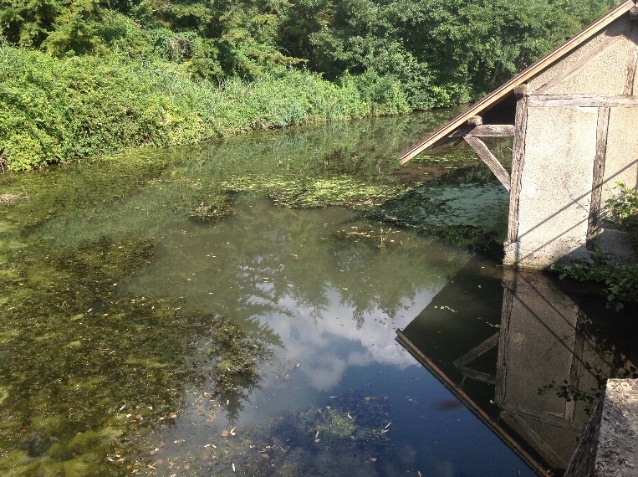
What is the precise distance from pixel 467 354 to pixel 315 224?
5877 mm

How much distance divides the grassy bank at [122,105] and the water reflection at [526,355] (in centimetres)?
1335

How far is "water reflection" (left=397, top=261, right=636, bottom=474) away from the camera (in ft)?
19.3

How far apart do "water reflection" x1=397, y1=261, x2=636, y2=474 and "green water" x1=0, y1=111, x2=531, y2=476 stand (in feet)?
0.77

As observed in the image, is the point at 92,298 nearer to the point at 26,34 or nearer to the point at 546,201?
the point at 546,201

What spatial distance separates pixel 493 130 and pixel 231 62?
2312cm

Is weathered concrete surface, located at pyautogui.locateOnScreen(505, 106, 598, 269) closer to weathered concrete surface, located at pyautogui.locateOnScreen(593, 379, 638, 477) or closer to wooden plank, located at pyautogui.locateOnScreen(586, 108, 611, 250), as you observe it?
wooden plank, located at pyautogui.locateOnScreen(586, 108, 611, 250)

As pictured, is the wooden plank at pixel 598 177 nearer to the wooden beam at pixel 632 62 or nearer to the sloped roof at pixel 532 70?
the wooden beam at pixel 632 62

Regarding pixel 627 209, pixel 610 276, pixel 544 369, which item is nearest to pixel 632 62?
pixel 627 209

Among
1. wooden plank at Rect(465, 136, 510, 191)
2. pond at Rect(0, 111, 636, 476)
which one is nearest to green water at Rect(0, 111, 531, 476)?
pond at Rect(0, 111, 636, 476)

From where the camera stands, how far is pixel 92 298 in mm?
8781

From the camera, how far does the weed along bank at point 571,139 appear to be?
27.3ft

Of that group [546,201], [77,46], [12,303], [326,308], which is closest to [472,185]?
[546,201]

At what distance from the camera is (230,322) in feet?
26.9

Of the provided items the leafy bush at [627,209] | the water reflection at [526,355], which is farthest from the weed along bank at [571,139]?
the water reflection at [526,355]
